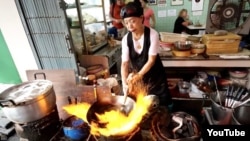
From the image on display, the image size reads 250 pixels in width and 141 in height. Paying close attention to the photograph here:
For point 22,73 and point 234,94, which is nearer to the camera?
point 234,94

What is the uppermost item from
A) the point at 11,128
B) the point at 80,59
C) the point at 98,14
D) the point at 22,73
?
the point at 98,14

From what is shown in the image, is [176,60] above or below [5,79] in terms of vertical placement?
above

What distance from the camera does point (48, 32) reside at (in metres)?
2.37

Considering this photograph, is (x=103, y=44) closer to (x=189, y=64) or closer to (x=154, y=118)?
(x=189, y=64)

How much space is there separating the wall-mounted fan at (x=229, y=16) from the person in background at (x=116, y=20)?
1823 millimetres

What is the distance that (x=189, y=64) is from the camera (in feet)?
7.76

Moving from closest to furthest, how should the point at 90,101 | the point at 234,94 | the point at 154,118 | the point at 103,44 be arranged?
the point at 154,118 → the point at 234,94 → the point at 90,101 → the point at 103,44

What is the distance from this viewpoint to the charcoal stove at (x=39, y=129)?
136 centimetres

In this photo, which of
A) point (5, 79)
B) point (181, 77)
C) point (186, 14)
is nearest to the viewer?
point (181, 77)

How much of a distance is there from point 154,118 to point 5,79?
2.93 meters

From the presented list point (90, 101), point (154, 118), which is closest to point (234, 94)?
point (154, 118)

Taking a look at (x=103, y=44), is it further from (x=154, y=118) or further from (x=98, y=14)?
(x=154, y=118)

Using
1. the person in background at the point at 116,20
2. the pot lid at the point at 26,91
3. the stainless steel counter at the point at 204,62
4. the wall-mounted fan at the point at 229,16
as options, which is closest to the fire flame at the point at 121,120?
the pot lid at the point at 26,91

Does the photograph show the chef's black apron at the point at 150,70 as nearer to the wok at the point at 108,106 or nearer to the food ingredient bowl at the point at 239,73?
the wok at the point at 108,106
